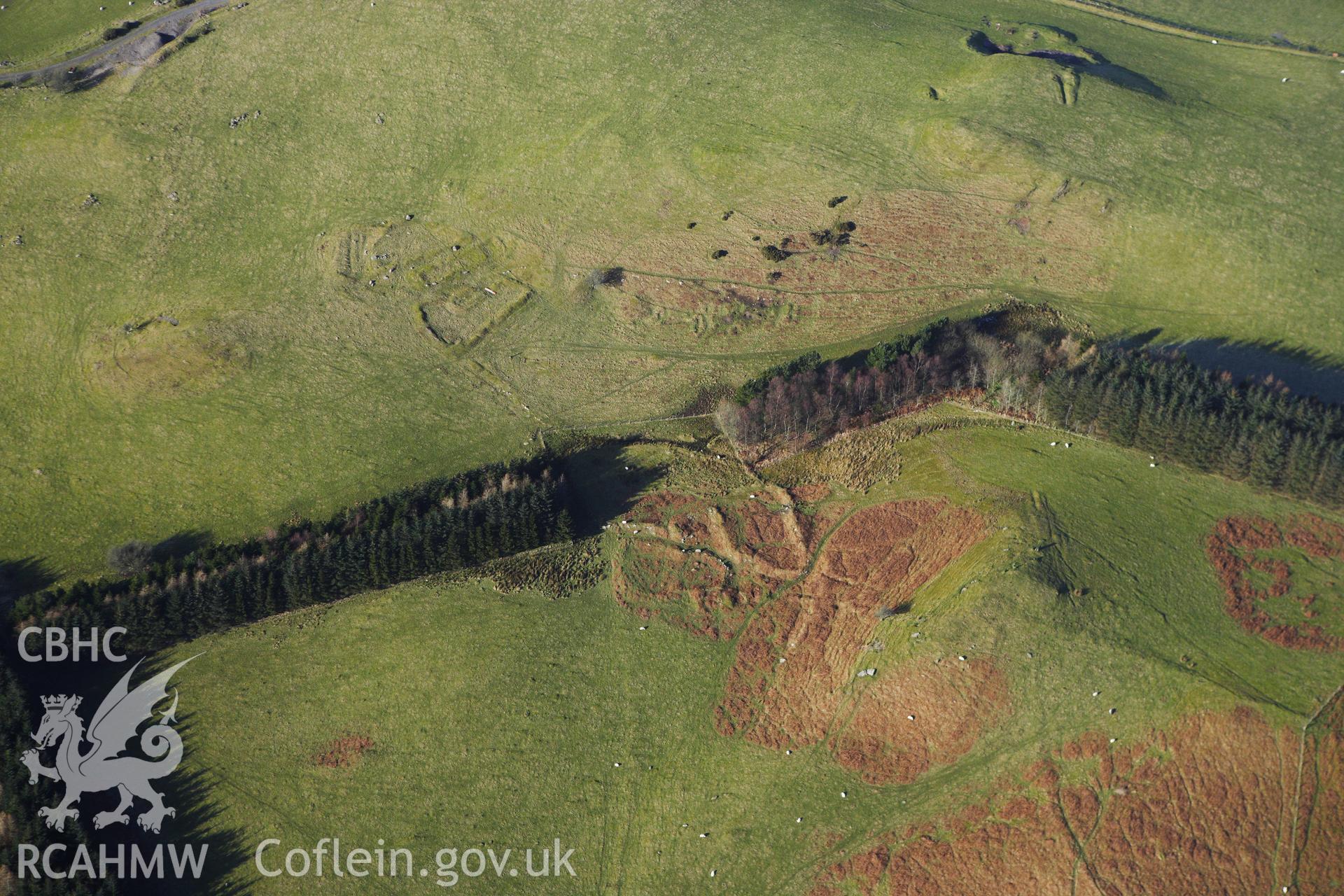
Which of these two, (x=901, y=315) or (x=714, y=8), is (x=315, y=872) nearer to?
(x=901, y=315)

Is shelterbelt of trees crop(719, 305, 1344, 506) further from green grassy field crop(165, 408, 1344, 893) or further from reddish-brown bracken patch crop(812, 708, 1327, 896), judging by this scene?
reddish-brown bracken patch crop(812, 708, 1327, 896)

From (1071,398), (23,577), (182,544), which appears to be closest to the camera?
(23,577)

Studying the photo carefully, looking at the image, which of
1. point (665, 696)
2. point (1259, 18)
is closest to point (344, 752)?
point (665, 696)

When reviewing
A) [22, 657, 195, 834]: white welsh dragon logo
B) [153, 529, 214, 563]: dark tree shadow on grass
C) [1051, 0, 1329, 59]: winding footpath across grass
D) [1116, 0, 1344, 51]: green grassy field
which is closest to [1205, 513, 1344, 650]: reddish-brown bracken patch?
[1051, 0, 1329, 59]: winding footpath across grass

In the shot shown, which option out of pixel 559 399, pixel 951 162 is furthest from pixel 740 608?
pixel 951 162

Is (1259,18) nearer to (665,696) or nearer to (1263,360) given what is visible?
(1263,360)

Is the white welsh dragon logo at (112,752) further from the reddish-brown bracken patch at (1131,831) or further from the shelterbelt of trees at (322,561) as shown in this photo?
the reddish-brown bracken patch at (1131,831)
